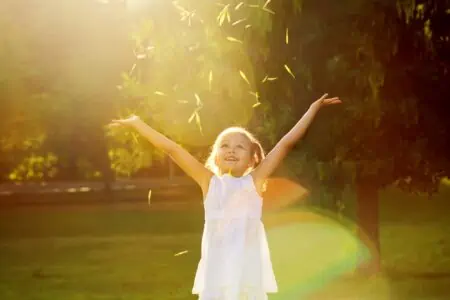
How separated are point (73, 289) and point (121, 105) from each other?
34.7 feet

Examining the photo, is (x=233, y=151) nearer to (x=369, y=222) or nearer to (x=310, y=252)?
(x=369, y=222)

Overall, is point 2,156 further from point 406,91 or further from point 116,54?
point 406,91

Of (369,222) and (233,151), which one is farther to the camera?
(369,222)

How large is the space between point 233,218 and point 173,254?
603 inches

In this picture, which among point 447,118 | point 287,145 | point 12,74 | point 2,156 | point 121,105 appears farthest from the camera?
point 2,156

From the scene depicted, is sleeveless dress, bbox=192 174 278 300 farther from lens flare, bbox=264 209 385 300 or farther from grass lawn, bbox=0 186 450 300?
lens flare, bbox=264 209 385 300

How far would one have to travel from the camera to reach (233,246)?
18.9 feet

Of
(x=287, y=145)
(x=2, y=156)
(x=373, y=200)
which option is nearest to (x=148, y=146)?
(x=373, y=200)

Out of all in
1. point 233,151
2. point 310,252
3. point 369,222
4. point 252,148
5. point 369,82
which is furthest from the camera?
point 310,252

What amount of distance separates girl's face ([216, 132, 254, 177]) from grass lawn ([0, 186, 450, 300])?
8.02 metres

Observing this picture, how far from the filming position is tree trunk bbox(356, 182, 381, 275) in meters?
15.7

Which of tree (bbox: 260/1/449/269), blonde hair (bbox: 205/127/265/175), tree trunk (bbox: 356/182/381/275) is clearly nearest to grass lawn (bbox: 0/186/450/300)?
tree trunk (bbox: 356/182/381/275)

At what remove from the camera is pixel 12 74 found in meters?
23.4

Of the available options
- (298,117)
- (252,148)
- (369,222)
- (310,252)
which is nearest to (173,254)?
(310,252)
